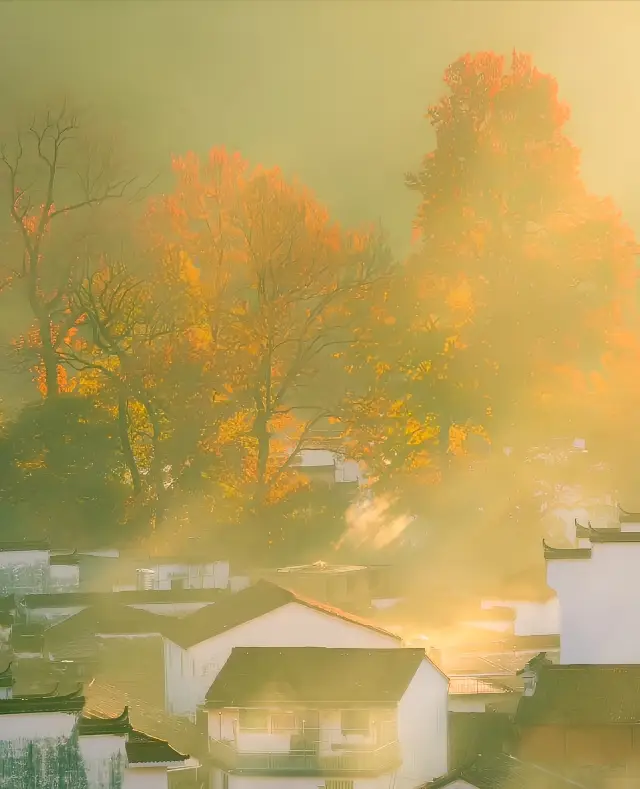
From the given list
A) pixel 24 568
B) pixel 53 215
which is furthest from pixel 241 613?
pixel 53 215

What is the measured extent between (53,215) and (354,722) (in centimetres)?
1866

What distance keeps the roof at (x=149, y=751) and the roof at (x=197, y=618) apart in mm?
3503

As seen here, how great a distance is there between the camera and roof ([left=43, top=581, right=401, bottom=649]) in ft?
87.5

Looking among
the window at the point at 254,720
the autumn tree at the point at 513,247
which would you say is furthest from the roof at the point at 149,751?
the autumn tree at the point at 513,247

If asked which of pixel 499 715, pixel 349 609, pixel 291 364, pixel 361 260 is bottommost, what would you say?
pixel 499 715

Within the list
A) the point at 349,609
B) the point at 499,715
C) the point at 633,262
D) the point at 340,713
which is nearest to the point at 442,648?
the point at 349,609

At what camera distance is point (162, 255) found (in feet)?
128

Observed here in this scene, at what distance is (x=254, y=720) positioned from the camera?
2391 cm

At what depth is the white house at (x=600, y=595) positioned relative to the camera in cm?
2797

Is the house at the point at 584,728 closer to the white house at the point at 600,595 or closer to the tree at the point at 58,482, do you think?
the white house at the point at 600,595

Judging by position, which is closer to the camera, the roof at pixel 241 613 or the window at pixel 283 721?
the window at pixel 283 721

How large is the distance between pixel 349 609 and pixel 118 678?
5.30 m

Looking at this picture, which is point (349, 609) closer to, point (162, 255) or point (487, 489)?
point (487, 489)

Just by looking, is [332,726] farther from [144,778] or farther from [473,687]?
[473,687]
